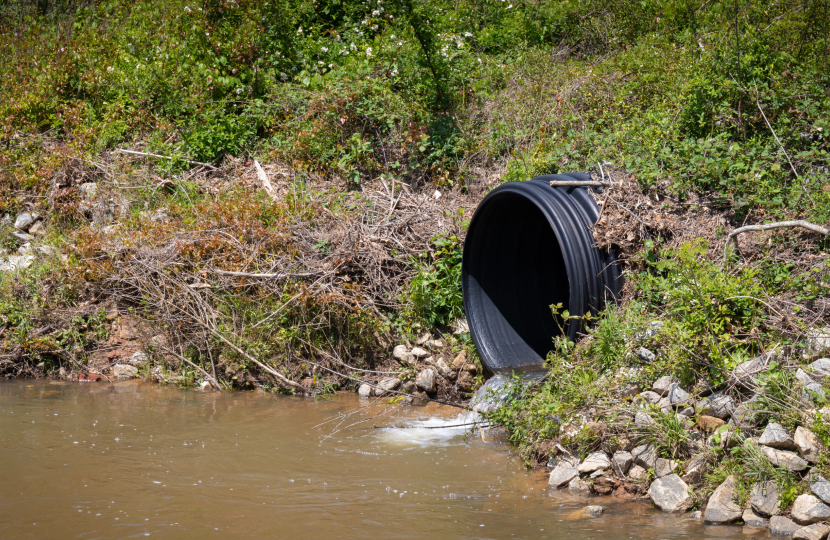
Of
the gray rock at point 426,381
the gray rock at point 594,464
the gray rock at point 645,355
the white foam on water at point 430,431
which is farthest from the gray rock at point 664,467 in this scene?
the gray rock at point 426,381

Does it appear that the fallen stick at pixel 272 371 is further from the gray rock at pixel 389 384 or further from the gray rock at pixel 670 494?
the gray rock at pixel 670 494

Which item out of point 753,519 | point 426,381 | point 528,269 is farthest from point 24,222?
point 753,519

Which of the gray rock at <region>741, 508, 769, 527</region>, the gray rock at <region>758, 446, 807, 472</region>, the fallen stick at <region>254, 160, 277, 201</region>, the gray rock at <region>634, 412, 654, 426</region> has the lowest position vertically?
the gray rock at <region>741, 508, 769, 527</region>

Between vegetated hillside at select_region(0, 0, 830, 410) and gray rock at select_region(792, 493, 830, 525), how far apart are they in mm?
1107

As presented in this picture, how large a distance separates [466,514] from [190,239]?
5402 mm

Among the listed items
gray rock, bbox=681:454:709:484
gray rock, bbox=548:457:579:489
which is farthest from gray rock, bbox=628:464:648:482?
gray rock, bbox=548:457:579:489

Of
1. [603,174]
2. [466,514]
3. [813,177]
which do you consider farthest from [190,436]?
[813,177]

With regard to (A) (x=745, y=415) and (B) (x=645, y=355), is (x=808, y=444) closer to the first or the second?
(A) (x=745, y=415)

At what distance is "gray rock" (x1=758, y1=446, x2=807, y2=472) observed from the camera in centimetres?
417

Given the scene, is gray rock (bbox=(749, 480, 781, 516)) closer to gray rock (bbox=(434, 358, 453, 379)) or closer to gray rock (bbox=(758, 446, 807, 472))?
gray rock (bbox=(758, 446, 807, 472))

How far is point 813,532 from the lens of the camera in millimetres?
3896

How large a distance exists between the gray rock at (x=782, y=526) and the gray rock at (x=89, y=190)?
32.3 ft

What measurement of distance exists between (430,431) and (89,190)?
7.19 m

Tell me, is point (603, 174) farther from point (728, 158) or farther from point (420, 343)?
point (420, 343)
